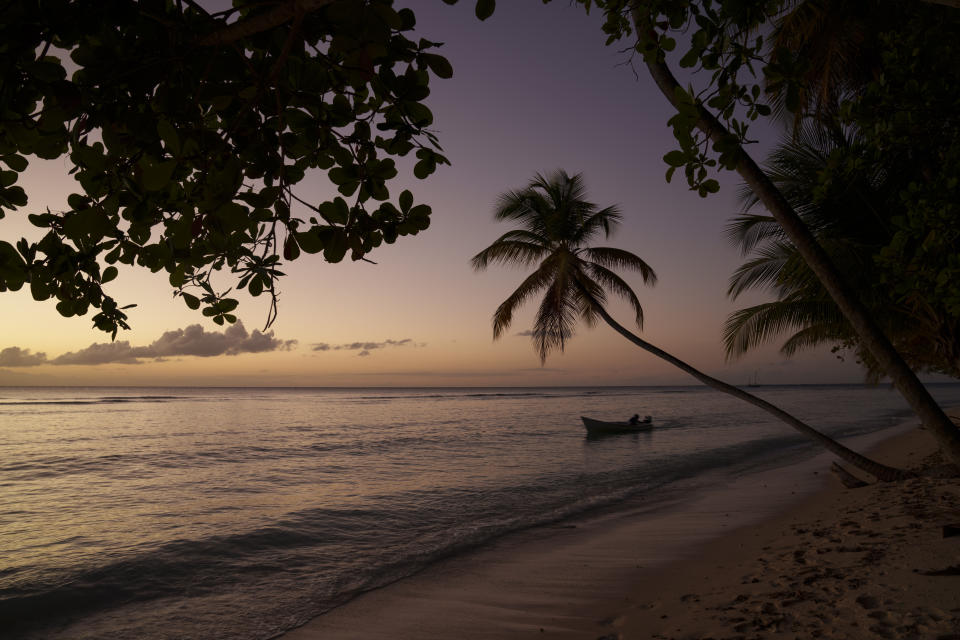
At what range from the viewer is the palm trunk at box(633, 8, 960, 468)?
3348mm

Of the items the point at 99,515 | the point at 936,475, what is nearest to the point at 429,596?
the point at 936,475

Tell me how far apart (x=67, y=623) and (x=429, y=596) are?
3.95 m

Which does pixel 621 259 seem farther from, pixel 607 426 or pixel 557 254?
pixel 607 426

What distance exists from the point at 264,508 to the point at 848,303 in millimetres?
10649

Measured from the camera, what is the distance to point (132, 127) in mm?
1543

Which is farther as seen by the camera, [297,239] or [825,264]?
[825,264]

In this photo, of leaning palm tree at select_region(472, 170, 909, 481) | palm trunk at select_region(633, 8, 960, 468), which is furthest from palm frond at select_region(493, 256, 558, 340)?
palm trunk at select_region(633, 8, 960, 468)

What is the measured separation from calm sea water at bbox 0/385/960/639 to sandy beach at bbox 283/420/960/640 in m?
1.08

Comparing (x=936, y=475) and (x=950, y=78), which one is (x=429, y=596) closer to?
(x=936, y=475)

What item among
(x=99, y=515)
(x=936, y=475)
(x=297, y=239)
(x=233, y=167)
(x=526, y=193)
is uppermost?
(x=526, y=193)

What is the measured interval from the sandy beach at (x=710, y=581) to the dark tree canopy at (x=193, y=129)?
3.93 m

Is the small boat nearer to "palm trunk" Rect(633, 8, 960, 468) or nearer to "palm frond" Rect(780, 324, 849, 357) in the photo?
"palm frond" Rect(780, 324, 849, 357)

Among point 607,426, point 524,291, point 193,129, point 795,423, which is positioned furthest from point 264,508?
point 607,426

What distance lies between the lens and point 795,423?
21.1 ft
